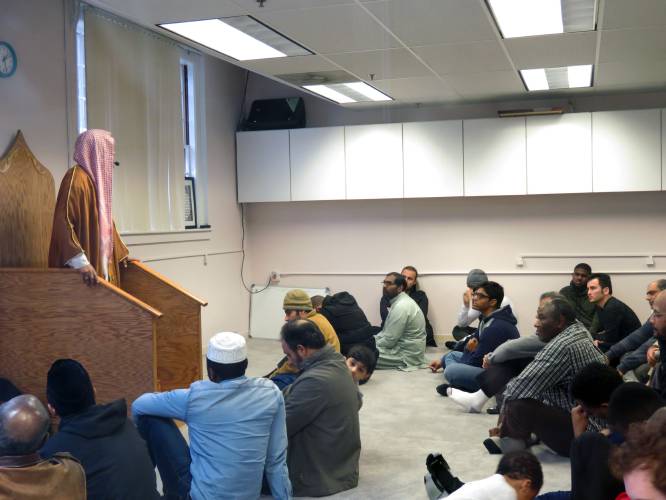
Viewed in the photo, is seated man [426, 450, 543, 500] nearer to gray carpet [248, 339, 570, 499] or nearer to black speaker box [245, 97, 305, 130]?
gray carpet [248, 339, 570, 499]

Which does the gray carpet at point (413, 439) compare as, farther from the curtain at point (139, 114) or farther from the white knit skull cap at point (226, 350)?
the curtain at point (139, 114)

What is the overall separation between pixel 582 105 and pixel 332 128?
2.44 metres

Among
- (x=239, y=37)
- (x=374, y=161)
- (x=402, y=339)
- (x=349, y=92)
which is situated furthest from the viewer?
(x=374, y=161)

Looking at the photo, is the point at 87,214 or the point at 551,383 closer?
the point at 551,383

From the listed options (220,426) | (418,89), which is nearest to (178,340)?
(220,426)

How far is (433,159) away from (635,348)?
119 inches

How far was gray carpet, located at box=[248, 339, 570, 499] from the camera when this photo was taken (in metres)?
3.58

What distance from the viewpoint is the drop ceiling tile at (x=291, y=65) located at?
5.24 meters

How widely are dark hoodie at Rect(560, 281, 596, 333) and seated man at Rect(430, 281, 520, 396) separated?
163 centimetres

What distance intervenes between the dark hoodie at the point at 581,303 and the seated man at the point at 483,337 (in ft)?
5.35

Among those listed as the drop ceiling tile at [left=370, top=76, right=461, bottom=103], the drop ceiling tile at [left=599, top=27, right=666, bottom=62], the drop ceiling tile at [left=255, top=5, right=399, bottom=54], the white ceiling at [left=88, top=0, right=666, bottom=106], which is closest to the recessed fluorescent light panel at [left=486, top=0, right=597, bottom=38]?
the white ceiling at [left=88, top=0, right=666, bottom=106]

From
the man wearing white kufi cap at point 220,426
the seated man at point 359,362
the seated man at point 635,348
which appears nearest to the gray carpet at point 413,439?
the seated man at point 359,362

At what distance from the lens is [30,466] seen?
1.94m

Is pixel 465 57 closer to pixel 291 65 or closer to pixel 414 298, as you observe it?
pixel 291 65
